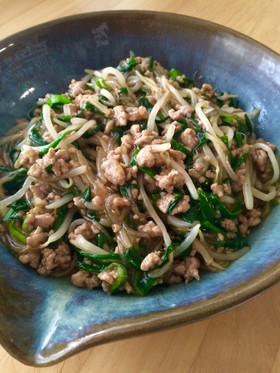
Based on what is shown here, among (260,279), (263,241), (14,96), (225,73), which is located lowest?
(263,241)

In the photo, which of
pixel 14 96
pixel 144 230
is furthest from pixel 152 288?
pixel 14 96

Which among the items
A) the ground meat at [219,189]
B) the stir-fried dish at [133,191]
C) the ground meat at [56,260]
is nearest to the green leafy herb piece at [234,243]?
the stir-fried dish at [133,191]

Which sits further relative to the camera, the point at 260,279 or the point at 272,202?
the point at 272,202

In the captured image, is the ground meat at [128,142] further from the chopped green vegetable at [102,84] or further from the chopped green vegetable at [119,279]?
the chopped green vegetable at [119,279]

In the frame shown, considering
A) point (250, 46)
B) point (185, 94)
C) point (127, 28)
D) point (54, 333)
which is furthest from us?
point (127, 28)

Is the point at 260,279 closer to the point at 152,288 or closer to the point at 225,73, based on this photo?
the point at 152,288

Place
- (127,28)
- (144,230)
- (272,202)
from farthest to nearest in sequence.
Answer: (127,28) → (272,202) → (144,230)

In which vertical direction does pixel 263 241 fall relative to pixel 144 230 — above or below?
below

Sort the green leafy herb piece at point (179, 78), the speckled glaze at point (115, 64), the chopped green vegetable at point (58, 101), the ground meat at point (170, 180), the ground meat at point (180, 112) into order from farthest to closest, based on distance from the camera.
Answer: the green leafy herb piece at point (179, 78) → the chopped green vegetable at point (58, 101) → the ground meat at point (180, 112) → the ground meat at point (170, 180) → the speckled glaze at point (115, 64)
